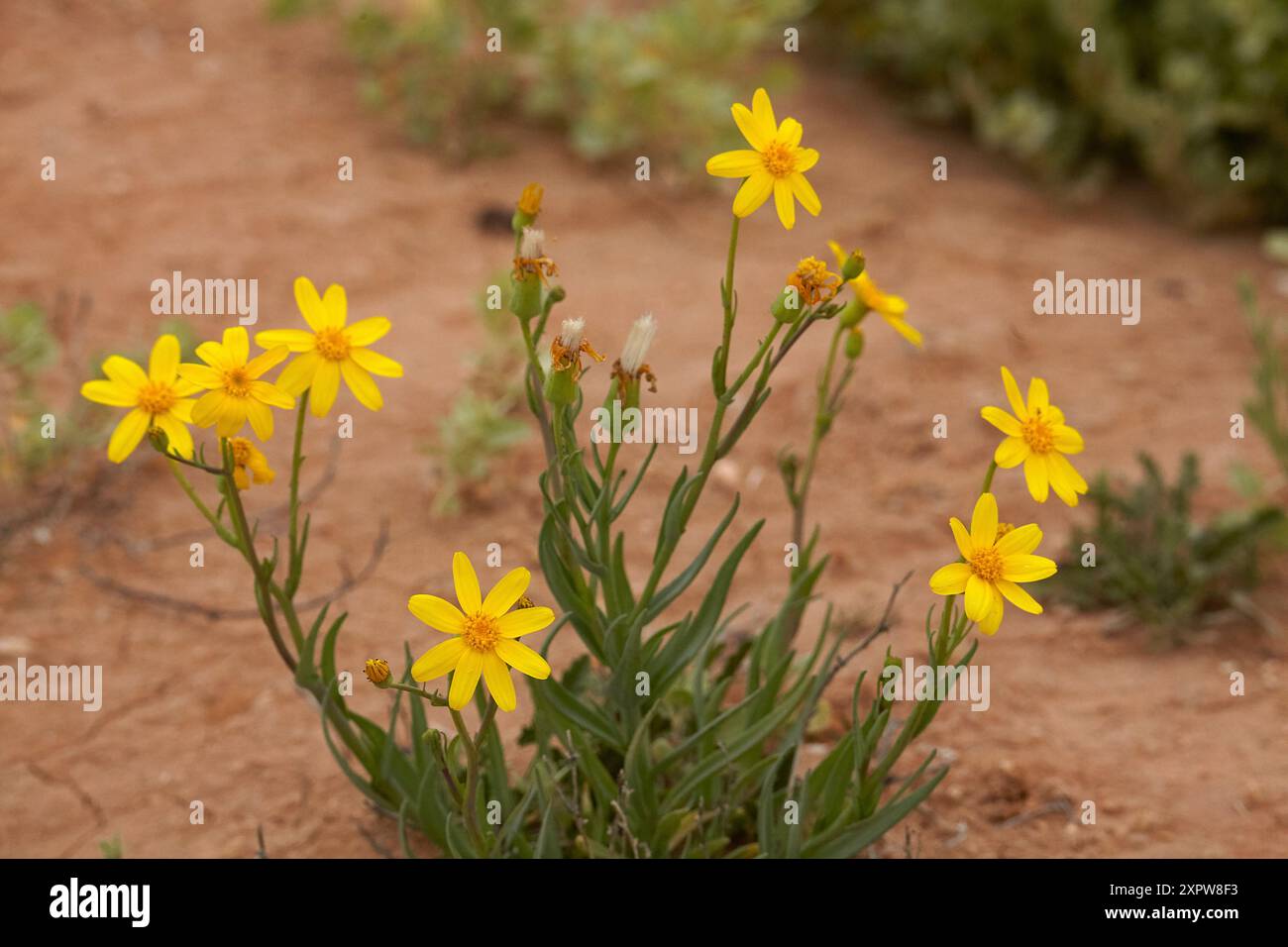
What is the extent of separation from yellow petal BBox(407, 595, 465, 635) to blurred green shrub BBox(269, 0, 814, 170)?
3.08 meters

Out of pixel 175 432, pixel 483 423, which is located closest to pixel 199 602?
pixel 483 423

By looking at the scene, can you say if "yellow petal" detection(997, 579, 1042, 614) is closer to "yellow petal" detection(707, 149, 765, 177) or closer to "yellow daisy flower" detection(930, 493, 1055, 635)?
"yellow daisy flower" detection(930, 493, 1055, 635)

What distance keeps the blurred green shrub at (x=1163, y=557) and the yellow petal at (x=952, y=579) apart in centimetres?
121

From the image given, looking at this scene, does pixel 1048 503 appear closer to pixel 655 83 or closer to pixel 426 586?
pixel 426 586

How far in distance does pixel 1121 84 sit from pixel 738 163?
330 centimetres

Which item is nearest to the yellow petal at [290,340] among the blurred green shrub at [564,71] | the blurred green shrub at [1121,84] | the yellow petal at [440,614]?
the yellow petal at [440,614]

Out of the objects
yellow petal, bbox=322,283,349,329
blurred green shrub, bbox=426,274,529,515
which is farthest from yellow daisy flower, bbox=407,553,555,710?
blurred green shrub, bbox=426,274,529,515

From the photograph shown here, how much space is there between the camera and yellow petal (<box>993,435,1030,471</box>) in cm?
156

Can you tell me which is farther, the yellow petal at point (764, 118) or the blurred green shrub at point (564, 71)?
the blurred green shrub at point (564, 71)

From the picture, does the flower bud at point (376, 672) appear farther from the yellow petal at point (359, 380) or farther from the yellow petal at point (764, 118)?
the yellow petal at point (764, 118)

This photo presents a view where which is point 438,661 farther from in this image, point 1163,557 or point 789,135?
point 1163,557

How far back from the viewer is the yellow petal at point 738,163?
5.31ft
